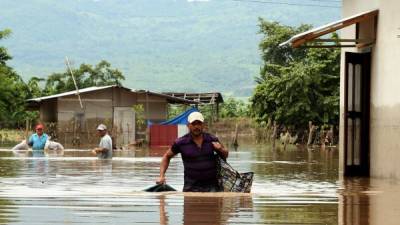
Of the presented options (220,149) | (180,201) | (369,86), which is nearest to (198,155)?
(220,149)

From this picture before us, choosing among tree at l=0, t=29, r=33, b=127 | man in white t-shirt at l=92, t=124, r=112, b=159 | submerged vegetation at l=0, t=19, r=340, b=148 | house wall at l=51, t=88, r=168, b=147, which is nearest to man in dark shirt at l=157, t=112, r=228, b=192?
man in white t-shirt at l=92, t=124, r=112, b=159

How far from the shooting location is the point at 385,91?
16281 mm

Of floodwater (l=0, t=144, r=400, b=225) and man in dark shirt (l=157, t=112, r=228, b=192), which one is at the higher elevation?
→ man in dark shirt (l=157, t=112, r=228, b=192)

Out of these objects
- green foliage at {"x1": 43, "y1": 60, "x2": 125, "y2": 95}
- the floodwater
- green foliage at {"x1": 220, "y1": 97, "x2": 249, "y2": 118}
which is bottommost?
the floodwater

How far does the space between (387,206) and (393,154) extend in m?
6.06

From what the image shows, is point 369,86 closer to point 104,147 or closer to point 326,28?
point 326,28

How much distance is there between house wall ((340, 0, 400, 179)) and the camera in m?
15.7

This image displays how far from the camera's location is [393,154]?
15891mm

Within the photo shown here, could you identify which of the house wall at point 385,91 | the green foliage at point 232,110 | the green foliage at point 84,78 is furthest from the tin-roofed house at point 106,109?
the house wall at point 385,91

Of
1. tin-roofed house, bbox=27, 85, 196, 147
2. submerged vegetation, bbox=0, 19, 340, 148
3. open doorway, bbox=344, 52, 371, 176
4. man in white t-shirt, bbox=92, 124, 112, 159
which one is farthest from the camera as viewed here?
tin-roofed house, bbox=27, 85, 196, 147

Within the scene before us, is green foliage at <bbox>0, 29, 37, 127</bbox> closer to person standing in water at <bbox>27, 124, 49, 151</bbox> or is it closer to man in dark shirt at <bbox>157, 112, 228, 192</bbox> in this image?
person standing in water at <bbox>27, 124, 49, 151</bbox>

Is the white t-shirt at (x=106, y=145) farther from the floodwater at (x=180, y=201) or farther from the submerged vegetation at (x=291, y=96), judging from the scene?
the submerged vegetation at (x=291, y=96)

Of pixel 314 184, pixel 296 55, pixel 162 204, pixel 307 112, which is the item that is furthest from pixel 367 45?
pixel 296 55

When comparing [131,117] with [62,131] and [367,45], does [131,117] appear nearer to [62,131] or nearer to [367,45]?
[62,131]
